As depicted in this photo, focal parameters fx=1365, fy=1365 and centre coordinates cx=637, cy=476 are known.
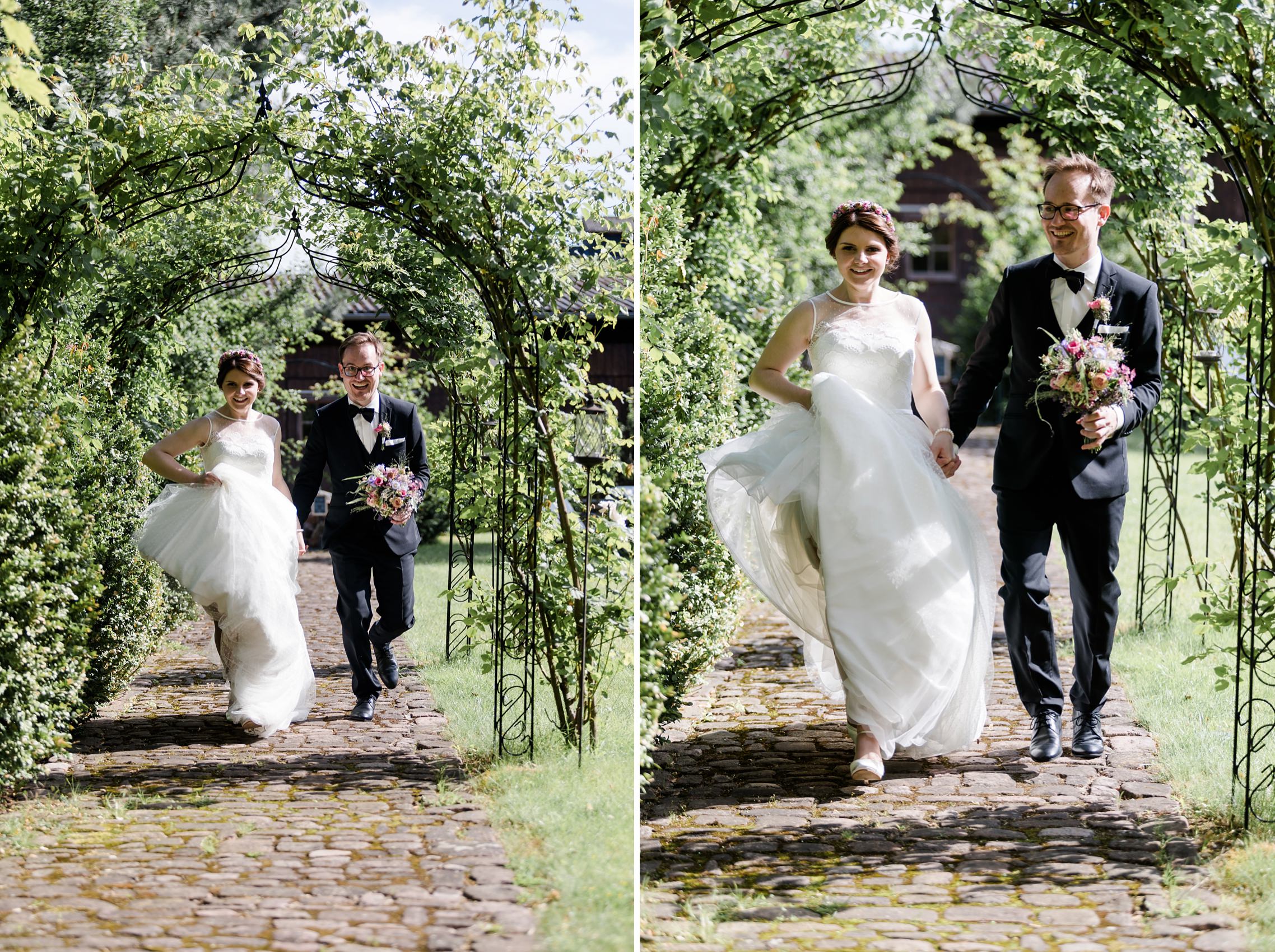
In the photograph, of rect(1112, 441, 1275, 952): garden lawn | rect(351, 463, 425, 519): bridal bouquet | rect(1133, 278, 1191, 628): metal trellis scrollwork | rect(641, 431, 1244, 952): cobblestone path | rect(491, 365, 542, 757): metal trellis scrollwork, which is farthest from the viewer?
rect(1133, 278, 1191, 628): metal trellis scrollwork

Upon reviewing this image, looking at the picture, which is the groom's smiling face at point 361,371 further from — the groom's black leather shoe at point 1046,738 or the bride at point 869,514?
the groom's black leather shoe at point 1046,738

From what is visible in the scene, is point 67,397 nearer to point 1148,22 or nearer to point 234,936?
point 234,936

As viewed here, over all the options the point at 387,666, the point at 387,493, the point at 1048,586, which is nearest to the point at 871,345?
the point at 1048,586

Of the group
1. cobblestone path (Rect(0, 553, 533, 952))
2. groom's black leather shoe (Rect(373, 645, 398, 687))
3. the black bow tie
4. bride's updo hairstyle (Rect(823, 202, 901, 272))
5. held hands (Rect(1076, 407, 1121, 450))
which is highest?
bride's updo hairstyle (Rect(823, 202, 901, 272))

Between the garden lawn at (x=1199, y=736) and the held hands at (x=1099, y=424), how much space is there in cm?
113

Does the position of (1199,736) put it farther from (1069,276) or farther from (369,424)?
(369,424)

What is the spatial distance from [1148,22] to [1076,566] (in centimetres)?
204

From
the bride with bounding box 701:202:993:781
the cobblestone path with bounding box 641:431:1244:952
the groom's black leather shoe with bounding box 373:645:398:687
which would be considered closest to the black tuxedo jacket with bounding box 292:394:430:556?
the groom's black leather shoe with bounding box 373:645:398:687

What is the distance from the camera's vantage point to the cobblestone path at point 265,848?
12.5ft

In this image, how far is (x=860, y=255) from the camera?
17.3ft

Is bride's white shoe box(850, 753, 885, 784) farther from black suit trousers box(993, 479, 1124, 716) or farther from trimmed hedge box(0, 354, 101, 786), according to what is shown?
trimmed hedge box(0, 354, 101, 786)

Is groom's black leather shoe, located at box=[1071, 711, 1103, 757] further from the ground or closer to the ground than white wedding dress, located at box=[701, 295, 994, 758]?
closer to the ground

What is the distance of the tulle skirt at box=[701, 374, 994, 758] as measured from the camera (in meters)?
4.98

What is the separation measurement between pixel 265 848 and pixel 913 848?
216 centimetres
